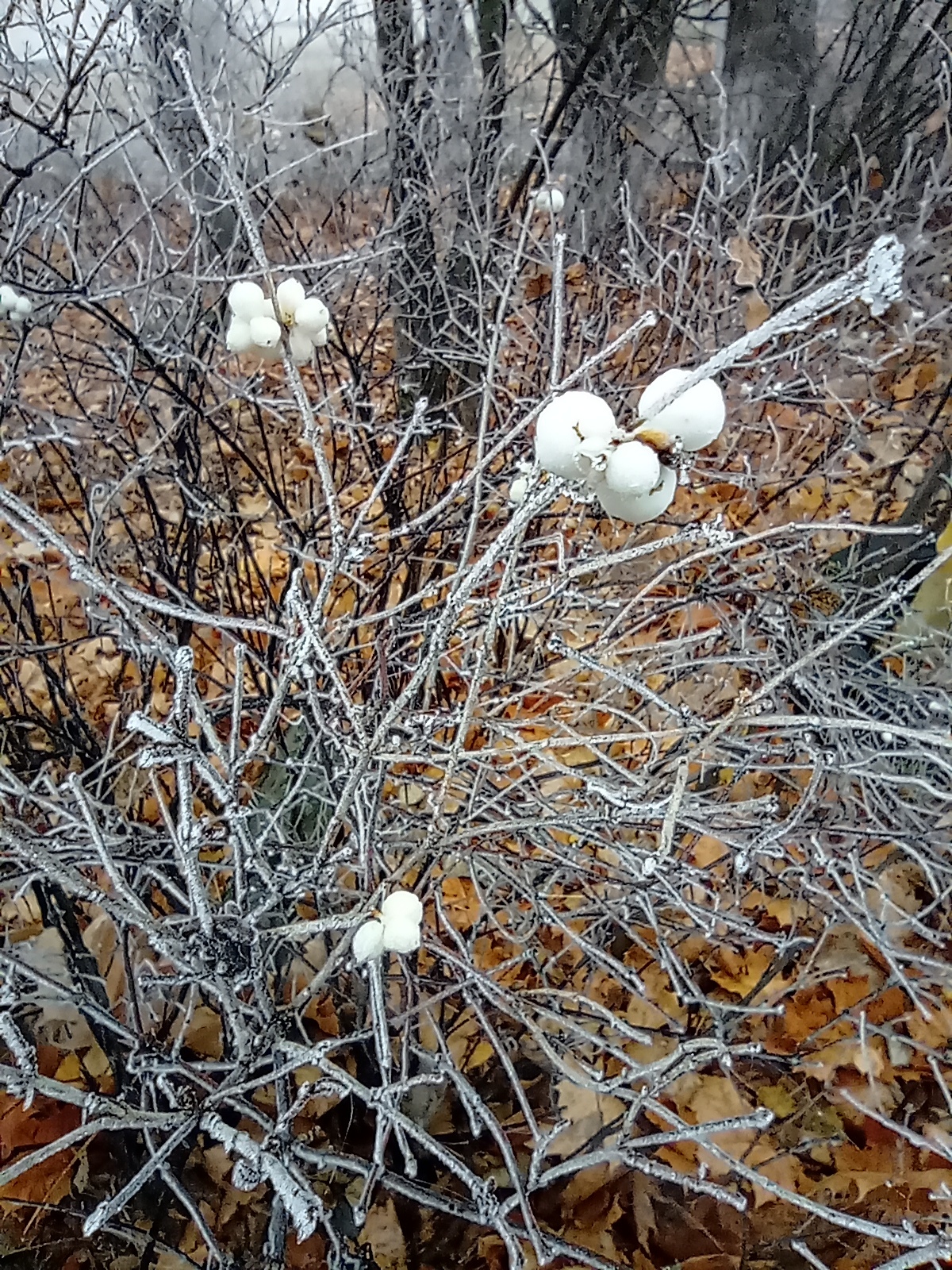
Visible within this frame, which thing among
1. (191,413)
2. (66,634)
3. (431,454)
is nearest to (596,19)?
(431,454)

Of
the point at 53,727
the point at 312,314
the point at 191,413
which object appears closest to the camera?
the point at 312,314

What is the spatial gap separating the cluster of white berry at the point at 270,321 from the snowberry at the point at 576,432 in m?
0.91

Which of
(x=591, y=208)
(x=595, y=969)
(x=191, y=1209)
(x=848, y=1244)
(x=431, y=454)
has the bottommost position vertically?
(x=848, y=1244)

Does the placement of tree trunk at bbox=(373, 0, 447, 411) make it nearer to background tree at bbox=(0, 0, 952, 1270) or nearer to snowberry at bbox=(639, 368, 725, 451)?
background tree at bbox=(0, 0, 952, 1270)

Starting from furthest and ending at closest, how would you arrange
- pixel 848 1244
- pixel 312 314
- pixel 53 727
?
pixel 53 727 < pixel 848 1244 < pixel 312 314

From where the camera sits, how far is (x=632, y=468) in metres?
0.78

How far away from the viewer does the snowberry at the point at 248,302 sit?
5.29 ft

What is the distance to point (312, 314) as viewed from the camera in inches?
61.5

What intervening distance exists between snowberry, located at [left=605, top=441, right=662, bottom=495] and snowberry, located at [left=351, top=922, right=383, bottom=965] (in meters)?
0.67

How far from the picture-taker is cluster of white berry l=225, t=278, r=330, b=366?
1.56 m

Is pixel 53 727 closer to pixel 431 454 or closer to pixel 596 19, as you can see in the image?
pixel 431 454

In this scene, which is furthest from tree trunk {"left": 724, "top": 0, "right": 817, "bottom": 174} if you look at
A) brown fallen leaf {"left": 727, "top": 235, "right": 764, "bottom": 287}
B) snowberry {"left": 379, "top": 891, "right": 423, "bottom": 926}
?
snowberry {"left": 379, "top": 891, "right": 423, "bottom": 926}

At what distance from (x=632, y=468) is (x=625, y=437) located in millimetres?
34

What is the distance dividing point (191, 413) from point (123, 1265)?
2.06 m
